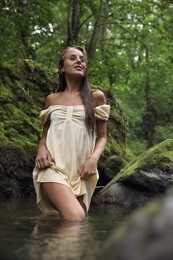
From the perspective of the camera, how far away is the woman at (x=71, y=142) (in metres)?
4.73

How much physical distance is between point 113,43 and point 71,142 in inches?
628

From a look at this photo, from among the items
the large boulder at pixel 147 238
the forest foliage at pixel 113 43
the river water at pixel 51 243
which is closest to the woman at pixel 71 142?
the river water at pixel 51 243

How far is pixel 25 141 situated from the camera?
8.28 metres

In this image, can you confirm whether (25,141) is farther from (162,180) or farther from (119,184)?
(162,180)

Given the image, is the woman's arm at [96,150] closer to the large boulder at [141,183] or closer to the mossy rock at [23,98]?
the large boulder at [141,183]

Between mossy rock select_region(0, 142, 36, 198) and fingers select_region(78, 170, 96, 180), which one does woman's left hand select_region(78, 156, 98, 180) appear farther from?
mossy rock select_region(0, 142, 36, 198)

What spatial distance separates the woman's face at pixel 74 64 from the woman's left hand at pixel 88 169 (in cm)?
100

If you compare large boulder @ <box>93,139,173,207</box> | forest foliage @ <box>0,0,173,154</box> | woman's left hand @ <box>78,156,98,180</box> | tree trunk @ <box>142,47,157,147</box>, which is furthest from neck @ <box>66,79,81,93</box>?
tree trunk @ <box>142,47,157,147</box>

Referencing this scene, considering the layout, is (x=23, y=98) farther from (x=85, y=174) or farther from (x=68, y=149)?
Answer: (x=85, y=174)

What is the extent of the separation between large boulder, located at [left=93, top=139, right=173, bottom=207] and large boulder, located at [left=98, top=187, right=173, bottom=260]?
608 cm

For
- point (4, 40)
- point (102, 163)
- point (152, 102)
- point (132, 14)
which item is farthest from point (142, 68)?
point (102, 163)

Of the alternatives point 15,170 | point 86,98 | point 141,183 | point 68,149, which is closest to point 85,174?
point 68,149

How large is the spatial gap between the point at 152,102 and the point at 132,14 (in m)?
6.32

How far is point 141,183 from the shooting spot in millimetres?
7434
